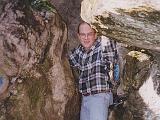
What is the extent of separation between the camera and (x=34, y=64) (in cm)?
694

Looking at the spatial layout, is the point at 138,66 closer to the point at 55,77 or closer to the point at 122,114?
the point at 122,114

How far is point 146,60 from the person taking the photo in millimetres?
6930

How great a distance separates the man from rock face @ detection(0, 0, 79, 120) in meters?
0.50

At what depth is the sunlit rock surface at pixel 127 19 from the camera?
4.73 metres

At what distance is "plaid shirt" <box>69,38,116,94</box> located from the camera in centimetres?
675

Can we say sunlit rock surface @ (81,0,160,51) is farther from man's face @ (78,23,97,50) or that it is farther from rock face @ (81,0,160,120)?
man's face @ (78,23,97,50)

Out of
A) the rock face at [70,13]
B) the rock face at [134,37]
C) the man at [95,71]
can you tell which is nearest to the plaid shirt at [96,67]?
the man at [95,71]

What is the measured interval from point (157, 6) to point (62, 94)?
319 cm

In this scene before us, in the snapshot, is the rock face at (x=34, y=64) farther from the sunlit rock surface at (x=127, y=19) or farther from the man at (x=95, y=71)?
the sunlit rock surface at (x=127, y=19)

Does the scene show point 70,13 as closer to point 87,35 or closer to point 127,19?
point 87,35

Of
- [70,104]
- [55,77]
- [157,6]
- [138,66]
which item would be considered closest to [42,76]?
[55,77]

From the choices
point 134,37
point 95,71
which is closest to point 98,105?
point 95,71

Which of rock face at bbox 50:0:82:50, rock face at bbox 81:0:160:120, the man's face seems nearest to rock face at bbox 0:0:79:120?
the man's face

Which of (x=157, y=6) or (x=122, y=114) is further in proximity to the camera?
(x=122, y=114)
